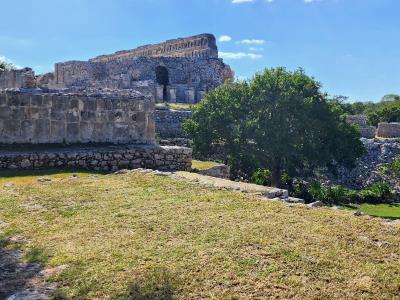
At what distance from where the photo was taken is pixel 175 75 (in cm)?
4362

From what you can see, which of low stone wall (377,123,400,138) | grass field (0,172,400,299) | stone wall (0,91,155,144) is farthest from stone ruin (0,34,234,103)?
grass field (0,172,400,299)

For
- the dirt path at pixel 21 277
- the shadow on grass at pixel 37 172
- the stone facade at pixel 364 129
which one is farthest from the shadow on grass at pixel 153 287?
the stone facade at pixel 364 129

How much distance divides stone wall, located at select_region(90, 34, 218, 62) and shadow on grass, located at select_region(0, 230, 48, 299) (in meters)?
46.7

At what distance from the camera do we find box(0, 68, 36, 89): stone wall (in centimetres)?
1957

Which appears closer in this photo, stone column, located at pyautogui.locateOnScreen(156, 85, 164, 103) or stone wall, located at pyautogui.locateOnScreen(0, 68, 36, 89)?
stone wall, located at pyautogui.locateOnScreen(0, 68, 36, 89)

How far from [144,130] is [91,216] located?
6012 millimetres

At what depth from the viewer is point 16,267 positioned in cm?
462

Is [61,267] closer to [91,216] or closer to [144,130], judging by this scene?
[91,216]

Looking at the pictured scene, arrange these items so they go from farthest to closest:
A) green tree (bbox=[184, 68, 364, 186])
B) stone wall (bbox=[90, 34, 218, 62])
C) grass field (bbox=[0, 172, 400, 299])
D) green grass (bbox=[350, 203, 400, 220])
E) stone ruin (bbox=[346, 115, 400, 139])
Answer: stone wall (bbox=[90, 34, 218, 62]) < stone ruin (bbox=[346, 115, 400, 139]) < green tree (bbox=[184, 68, 364, 186]) < green grass (bbox=[350, 203, 400, 220]) < grass field (bbox=[0, 172, 400, 299])

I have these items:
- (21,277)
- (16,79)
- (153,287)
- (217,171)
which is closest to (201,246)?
(153,287)

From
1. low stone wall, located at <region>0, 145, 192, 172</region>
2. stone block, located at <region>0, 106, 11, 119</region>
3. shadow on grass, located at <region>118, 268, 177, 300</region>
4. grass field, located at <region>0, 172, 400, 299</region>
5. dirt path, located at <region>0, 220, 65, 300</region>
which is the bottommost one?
dirt path, located at <region>0, 220, 65, 300</region>

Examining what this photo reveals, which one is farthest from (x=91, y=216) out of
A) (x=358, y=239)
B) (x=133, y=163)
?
(x=133, y=163)

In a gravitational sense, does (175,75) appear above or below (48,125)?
above

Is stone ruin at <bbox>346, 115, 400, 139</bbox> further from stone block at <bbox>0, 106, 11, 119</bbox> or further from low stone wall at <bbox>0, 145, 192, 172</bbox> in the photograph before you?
stone block at <bbox>0, 106, 11, 119</bbox>
